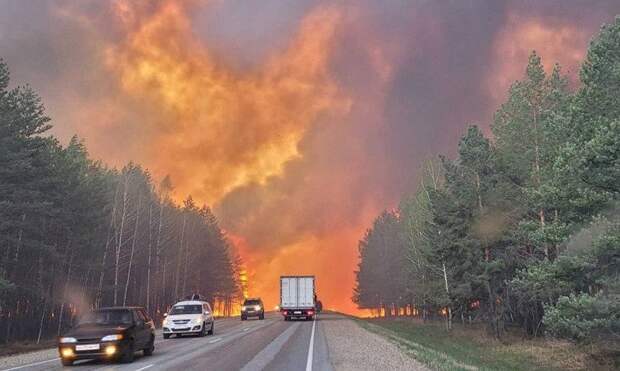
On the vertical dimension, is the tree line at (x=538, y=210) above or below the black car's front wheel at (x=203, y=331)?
above

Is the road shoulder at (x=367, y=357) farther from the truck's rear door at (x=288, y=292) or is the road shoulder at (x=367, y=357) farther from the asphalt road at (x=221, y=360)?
the truck's rear door at (x=288, y=292)

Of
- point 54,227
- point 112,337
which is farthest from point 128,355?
point 54,227

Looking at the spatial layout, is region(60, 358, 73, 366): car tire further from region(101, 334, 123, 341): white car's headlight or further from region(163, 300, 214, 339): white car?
region(163, 300, 214, 339): white car

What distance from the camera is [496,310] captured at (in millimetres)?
37781

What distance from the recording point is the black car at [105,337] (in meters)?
15.4

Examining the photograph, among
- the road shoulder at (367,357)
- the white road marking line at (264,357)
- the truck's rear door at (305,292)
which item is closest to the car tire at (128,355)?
the white road marking line at (264,357)

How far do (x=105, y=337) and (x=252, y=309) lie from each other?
139 feet

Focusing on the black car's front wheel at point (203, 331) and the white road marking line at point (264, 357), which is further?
the black car's front wheel at point (203, 331)

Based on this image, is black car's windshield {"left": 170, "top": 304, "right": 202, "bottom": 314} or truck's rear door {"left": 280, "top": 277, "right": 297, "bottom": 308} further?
truck's rear door {"left": 280, "top": 277, "right": 297, "bottom": 308}

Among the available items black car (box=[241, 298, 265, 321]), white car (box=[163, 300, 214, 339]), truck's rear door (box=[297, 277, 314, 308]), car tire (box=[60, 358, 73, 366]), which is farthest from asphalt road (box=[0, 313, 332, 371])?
black car (box=[241, 298, 265, 321])

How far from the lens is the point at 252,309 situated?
5691 cm

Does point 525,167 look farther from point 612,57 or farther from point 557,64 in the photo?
point 612,57

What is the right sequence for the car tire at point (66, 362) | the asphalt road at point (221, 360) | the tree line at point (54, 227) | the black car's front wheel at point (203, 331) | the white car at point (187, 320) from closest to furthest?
the asphalt road at point (221, 360), the car tire at point (66, 362), the white car at point (187, 320), the black car's front wheel at point (203, 331), the tree line at point (54, 227)

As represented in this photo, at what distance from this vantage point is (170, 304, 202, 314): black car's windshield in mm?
28244
